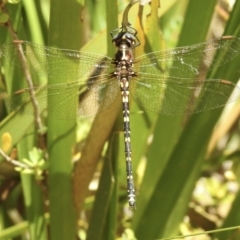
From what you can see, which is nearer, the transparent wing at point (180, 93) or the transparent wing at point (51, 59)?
the transparent wing at point (51, 59)

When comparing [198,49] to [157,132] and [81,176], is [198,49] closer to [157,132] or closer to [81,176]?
[157,132]

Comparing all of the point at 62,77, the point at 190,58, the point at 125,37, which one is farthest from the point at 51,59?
the point at 190,58

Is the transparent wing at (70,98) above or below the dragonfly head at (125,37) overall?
below

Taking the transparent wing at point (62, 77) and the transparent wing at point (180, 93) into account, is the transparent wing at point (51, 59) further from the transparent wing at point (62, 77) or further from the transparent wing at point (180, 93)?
the transparent wing at point (180, 93)

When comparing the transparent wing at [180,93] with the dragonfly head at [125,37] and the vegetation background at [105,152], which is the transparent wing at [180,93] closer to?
the vegetation background at [105,152]

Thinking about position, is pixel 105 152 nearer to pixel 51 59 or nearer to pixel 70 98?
pixel 70 98

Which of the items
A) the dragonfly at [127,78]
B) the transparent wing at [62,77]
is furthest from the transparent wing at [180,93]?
the transparent wing at [62,77]

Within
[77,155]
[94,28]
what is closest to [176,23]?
[94,28]
